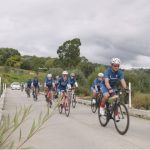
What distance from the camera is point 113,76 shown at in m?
11.8

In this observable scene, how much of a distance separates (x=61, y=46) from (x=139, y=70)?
50.9 m

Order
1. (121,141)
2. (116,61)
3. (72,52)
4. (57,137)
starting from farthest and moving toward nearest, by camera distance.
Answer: (72,52) → (116,61) → (57,137) → (121,141)

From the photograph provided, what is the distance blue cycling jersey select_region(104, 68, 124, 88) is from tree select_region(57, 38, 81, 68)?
74848 mm

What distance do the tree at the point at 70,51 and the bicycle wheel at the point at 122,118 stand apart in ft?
247

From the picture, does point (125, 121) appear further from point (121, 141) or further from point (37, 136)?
point (37, 136)

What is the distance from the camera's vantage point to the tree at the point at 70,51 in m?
87.1

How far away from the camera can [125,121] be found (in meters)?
10.9

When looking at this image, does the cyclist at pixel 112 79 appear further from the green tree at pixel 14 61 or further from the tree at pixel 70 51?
the green tree at pixel 14 61

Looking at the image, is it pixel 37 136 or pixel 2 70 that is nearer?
pixel 37 136

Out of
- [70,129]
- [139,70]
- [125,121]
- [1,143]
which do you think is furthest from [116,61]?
[139,70]

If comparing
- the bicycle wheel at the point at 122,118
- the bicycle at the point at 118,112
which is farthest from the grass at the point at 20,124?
the bicycle wheel at the point at 122,118

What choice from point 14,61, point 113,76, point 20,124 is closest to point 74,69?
point 113,76

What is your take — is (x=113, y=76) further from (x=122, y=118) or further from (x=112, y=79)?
(x=122, y=118)

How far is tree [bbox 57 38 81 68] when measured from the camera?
87.1 meters
